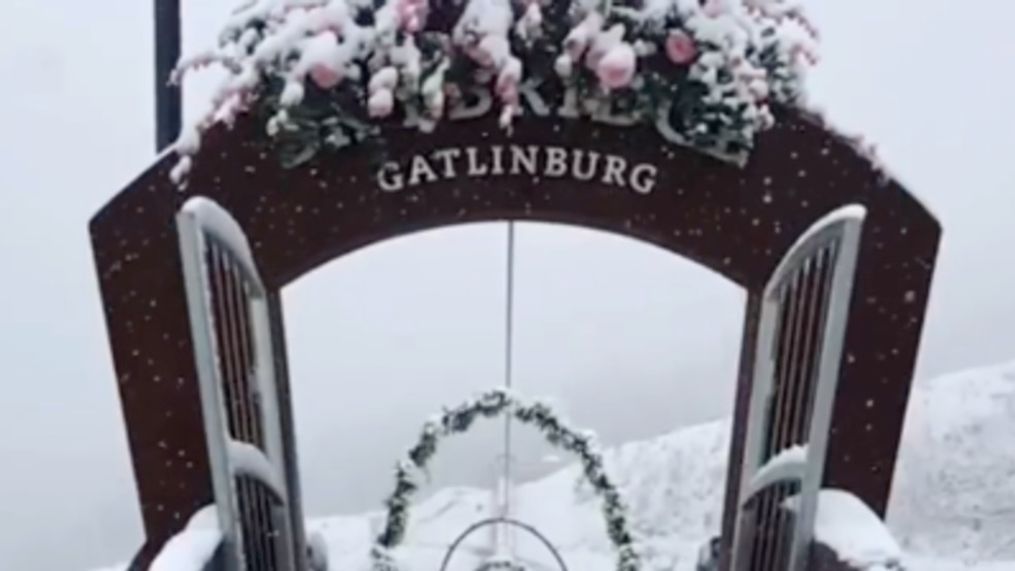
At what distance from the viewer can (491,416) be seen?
4.36 m

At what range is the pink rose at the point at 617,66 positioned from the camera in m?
3.42

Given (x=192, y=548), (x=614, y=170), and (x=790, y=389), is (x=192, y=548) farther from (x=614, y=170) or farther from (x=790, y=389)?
(x=790, y=389)

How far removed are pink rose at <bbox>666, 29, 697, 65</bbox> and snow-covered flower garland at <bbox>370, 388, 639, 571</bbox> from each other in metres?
1.19

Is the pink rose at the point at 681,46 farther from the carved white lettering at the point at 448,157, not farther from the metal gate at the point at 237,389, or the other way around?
the metal gate at the point at 237,389

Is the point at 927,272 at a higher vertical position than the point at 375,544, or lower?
higher

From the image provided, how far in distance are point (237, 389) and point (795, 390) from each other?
4.09ft

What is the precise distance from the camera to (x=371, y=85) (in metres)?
3.48

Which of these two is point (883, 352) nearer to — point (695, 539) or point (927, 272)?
point (927, 272)

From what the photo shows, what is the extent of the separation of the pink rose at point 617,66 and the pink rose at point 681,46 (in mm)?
86

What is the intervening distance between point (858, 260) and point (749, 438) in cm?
47

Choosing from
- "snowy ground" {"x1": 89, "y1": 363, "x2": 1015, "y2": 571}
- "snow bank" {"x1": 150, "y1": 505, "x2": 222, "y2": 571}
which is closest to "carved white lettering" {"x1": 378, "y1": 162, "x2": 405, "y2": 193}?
Answer: "snow bank" {"x1": 150, "y1": 505, "x2": 222, "y2": 571}

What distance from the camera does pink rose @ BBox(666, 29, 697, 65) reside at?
3.47 metres

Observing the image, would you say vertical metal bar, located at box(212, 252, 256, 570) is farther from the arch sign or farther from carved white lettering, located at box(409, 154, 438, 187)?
carved white lettering, located at box(409, 154, 438, 187)

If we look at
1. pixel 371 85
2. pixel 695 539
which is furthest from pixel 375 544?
pixel 695 539
